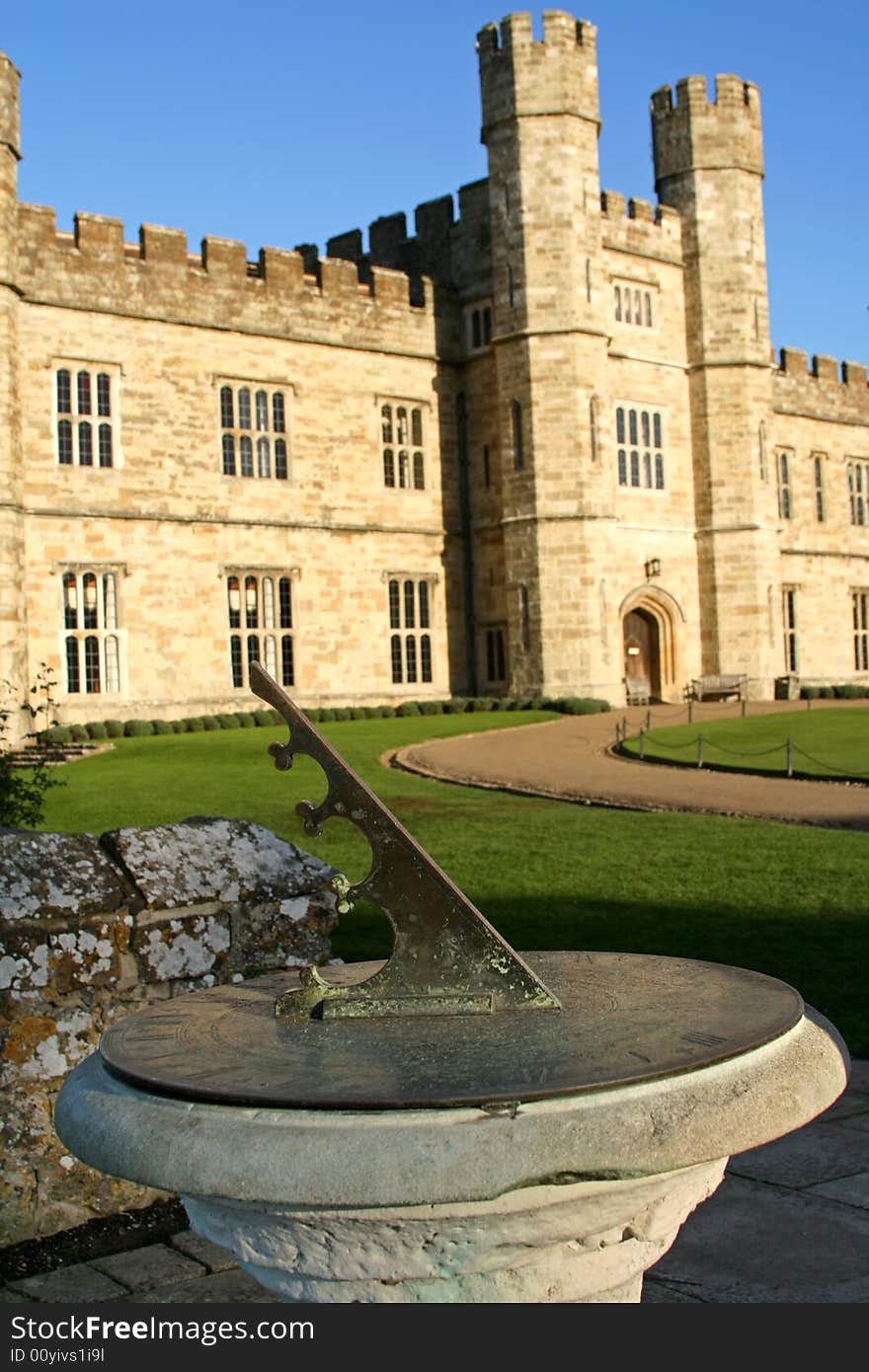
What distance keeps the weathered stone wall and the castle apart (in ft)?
62.8

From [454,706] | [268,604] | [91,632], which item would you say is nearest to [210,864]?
[91,632]

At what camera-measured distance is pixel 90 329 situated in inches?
998

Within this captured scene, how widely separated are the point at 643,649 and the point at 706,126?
12592mm

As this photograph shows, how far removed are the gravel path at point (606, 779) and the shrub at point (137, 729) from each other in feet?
17.8

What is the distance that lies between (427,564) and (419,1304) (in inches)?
1105

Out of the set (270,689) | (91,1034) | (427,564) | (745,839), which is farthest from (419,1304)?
(427,564)

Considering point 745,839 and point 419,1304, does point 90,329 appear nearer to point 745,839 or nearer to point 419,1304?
point 745,839

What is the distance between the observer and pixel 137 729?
24578 millimetres

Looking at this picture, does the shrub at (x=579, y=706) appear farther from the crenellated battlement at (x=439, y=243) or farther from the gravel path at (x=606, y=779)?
the crenellated battlement at (x=439, y=243)

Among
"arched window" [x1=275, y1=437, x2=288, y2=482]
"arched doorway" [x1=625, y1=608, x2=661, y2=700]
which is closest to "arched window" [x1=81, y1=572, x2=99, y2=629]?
"arched window" [x1=275, y1=437, x2=288, y2=482]

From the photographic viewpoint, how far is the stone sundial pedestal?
2.43 metres

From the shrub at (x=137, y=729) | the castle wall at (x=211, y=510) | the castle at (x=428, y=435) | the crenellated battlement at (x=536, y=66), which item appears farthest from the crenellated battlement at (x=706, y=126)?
the shrub at (x=137, y=729)

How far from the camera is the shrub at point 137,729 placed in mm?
24500

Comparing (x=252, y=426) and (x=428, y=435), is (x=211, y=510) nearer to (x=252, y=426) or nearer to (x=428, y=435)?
(x=252, y=426)
